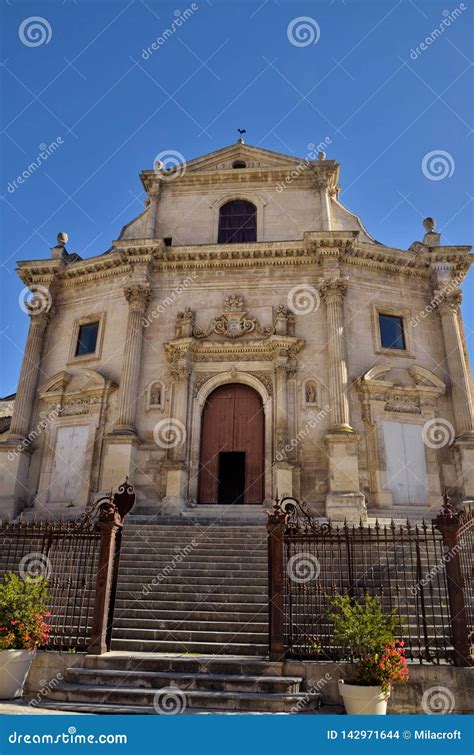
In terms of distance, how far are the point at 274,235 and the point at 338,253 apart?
2.78m

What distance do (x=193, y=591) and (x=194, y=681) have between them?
3.08 meters

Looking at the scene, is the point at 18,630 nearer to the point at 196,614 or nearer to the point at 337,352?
the point at 196,614

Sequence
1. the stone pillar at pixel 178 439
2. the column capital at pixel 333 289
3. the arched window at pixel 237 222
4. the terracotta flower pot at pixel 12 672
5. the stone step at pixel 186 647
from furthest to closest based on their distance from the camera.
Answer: the arched window at pixel 237 222 < the column capital at pixel 333 289 < the stone pillar at pixel 178 439 < the stone step at pixel 186 647 < the terracotta flower pot at pixel 12 672

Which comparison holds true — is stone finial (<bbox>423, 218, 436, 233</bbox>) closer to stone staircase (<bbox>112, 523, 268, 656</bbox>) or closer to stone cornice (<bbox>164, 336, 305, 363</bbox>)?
stone cornice (<bbox>164, 336, 305, 363</bbox>)

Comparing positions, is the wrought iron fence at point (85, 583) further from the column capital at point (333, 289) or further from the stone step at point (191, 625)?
the column capital at point (333, 289)

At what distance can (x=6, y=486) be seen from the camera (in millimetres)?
17531

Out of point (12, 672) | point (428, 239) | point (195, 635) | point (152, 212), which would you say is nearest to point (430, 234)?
point (428, 239)

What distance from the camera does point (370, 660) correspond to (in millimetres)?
6992

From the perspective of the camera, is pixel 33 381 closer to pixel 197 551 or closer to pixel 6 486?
pixel 6 486

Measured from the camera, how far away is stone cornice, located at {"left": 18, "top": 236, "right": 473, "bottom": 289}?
18.4 m

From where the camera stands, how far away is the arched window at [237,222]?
2019cm

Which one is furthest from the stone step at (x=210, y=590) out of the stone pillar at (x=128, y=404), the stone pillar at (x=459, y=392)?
the stone pillar at (x=459, y=392)

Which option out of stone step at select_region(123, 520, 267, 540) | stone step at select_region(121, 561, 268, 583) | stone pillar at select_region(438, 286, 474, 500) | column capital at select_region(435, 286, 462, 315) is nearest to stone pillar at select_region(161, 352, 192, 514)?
stone step at select_region(123, 520, 267, 540)

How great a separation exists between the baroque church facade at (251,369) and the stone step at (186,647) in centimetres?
665
